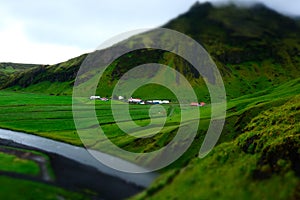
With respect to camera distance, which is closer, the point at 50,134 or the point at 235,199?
the point at 235,199

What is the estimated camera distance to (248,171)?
54438 mm

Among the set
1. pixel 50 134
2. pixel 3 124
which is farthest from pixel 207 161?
pixel 3 124

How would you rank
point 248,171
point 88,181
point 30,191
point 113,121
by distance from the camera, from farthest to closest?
point 113,121 < point 88,181 < point 30,191 < point 248,171

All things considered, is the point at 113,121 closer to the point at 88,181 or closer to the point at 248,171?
the point at 88,181

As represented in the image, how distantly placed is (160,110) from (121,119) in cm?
3627

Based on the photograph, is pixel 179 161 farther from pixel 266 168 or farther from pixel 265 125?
pixel 266 168

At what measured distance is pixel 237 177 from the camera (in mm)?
53906

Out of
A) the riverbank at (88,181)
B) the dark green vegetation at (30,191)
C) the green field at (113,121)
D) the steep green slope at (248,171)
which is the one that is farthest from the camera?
the green field at (113,121)

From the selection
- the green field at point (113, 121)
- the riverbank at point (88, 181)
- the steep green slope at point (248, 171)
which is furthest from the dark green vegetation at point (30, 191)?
the green field at point (113, 121)

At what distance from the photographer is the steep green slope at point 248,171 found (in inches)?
1877

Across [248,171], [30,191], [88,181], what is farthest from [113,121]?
[248,171]

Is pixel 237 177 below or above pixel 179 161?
above

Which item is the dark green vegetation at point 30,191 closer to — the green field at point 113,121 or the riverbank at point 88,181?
the riverbank at point 88,181

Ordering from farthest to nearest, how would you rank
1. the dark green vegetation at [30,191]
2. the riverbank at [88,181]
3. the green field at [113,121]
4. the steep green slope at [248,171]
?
the green field at [113,121] → the riverbank at [88,181] → the dark green vegetation at [30,191] → the steep green slope at [248,171]
